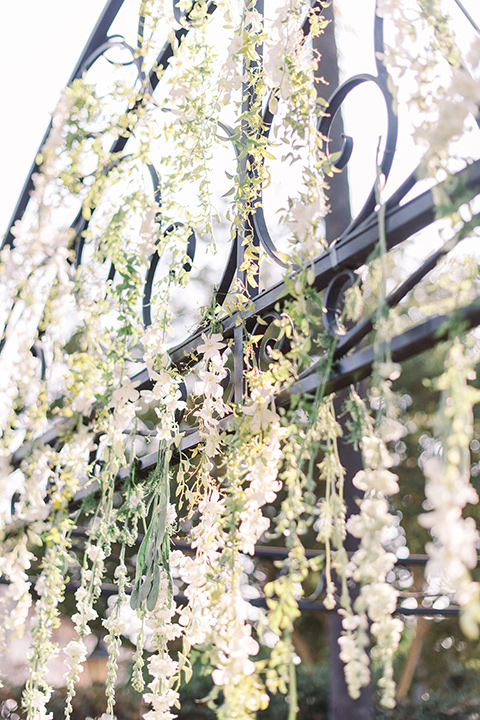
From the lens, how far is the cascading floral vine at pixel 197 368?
0.77 meters

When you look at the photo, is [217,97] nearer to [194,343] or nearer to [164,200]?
[164,200]

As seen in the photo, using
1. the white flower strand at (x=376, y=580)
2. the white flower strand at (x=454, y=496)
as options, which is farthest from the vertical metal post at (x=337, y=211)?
the white flower strand at (x=454, y=496)

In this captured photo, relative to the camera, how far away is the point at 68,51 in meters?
2.07

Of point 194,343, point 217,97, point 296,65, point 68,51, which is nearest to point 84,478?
point 194,343

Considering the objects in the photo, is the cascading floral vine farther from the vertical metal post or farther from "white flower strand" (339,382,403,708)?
the vertical metal post

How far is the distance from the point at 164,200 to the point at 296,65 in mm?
412

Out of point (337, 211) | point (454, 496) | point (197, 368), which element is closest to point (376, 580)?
point (454, 496)

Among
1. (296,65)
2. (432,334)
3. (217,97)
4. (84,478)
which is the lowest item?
(432,334)

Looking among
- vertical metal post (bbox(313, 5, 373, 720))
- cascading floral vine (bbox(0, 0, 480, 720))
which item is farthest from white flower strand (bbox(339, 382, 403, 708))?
vertical metal post (bbox(313, 5, 373, 720))

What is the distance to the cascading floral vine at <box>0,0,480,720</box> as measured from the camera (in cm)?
77

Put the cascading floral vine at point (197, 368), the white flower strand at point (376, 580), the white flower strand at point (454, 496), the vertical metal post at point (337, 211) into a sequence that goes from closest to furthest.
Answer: the white flower strand at point (454, 496) → the white flower strand at point (376, 580) → the cascading floral vine at point (197, 368) → the vertical metal post at point (337, 211)

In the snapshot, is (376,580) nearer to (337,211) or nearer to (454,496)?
(454,496)

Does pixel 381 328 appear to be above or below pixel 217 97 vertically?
below

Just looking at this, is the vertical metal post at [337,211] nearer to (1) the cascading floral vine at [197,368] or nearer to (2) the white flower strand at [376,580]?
(1) the cascading floral vine at [197,368]
